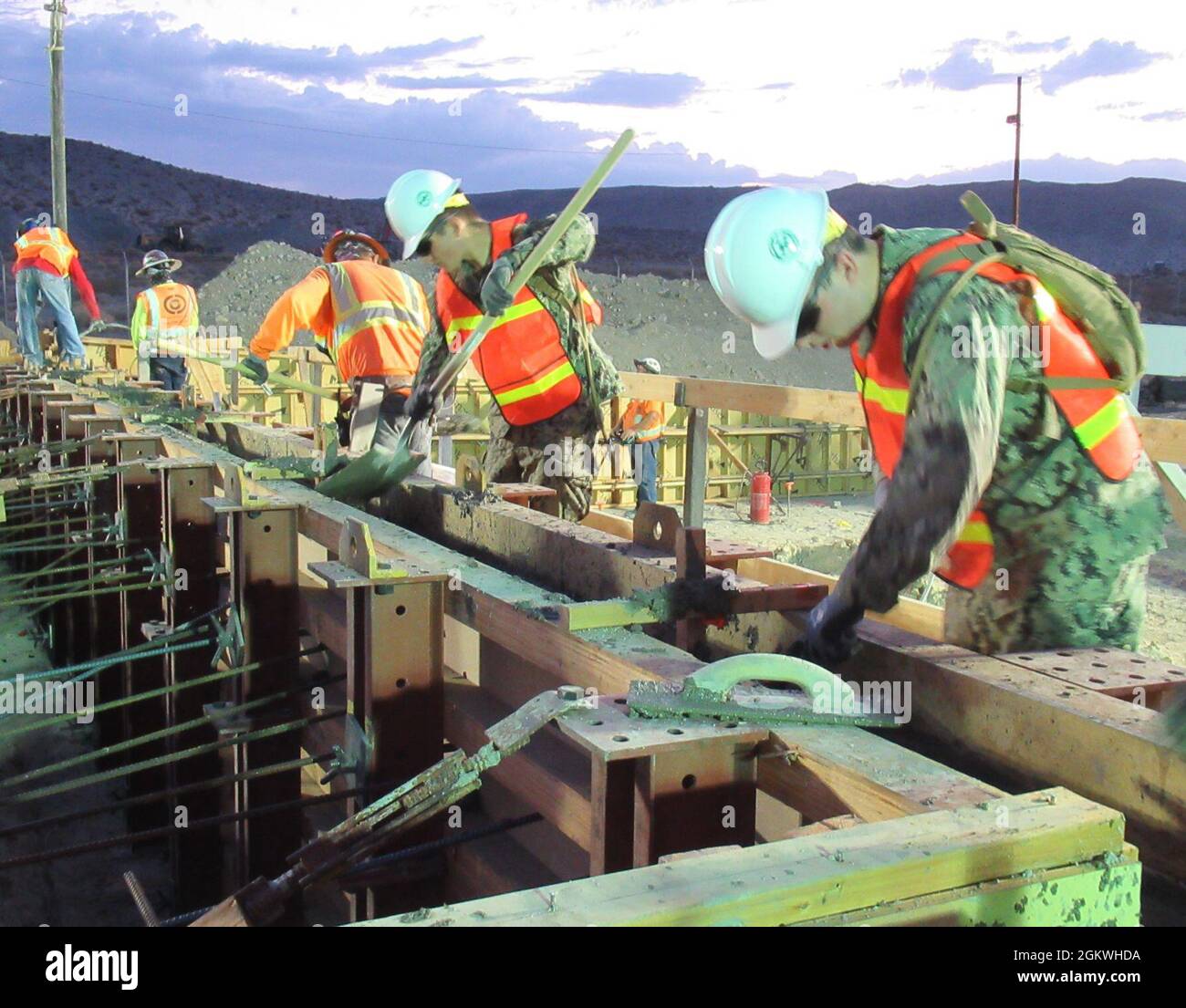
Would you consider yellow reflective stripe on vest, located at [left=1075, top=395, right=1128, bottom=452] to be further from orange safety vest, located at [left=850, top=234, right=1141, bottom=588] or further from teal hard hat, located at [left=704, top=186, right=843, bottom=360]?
teal hard hat, located at [left=704, top=186, right=843, bottom=360]

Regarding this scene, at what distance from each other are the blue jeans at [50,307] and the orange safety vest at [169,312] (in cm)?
116

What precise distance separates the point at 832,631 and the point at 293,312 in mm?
5750

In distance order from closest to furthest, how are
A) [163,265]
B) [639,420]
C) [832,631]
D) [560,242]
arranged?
1. [832,631]
2. [560,242]
3. [639,420]
4. [163,265]

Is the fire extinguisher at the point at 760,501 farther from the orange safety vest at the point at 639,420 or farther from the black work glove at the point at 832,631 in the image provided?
the black work glove at the point at 832,631

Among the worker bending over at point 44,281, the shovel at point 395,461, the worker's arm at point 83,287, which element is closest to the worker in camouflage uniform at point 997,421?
the shovel at point 395,461

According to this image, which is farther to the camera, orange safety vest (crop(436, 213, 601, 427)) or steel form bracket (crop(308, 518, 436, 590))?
orange safety vest (crop(436, 213, 601, 427))

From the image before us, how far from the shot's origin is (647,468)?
13328mm

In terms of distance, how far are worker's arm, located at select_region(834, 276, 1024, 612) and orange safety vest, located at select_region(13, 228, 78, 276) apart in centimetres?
1399

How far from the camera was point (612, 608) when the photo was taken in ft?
9.73

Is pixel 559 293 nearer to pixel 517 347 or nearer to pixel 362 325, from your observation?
pixel 517 347

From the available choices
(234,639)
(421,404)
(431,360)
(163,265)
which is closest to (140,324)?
(163,265)

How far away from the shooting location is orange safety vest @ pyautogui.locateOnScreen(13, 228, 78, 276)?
14.4 m

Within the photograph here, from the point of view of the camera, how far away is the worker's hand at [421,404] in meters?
5.92

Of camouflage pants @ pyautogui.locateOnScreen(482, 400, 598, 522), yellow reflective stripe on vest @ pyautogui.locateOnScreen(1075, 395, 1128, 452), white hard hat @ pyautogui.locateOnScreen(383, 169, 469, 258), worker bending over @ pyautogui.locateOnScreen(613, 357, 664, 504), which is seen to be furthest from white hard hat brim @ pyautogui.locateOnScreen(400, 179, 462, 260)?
worker bending over @ pyautogui.locateOnScreen(613, 357, 664, 504)
